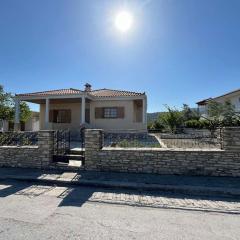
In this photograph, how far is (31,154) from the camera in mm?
8734

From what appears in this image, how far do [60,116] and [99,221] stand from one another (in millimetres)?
17297

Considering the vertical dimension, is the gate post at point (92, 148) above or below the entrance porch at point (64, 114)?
below

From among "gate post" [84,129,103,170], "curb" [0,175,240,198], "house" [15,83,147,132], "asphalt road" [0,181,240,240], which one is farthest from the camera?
"house" [15,83,147,132]

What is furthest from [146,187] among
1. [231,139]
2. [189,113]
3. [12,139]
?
[189,113]

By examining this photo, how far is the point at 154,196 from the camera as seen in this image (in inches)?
231

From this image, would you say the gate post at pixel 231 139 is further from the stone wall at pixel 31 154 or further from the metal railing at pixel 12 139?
the metal railing at pixel 12 139

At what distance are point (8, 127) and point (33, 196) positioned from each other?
924 inches

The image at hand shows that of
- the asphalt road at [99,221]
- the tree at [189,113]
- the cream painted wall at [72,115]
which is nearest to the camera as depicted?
the asphalt road at [99,221]

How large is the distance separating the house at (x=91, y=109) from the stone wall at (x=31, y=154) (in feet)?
29.8

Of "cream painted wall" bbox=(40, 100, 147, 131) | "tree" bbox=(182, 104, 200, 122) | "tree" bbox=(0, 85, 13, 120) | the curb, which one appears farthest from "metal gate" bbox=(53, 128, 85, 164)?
"tree" bbox=(182, 104, 200, 122)

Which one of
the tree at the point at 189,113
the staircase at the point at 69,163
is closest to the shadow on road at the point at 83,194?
the staircase at the point at 69,163

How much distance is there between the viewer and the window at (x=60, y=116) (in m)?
20.4

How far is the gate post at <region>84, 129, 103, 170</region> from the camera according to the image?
8242 mm

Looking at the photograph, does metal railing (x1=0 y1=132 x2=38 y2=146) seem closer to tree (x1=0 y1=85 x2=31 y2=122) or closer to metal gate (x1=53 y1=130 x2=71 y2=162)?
metal gate (x1=53 y1=130 x2=71 y2=162)
